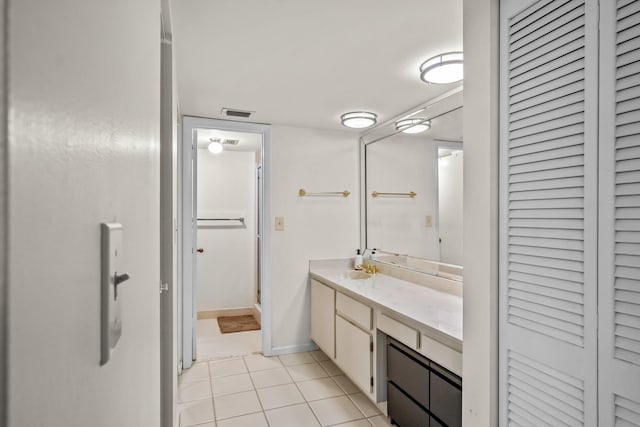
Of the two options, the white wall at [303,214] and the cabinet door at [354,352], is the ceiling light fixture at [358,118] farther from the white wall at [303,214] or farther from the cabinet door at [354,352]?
the cabinet door at [354,352]

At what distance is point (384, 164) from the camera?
3572 mm

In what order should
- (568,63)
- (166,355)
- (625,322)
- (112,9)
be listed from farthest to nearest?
(166,355) < (568,63) < (625,322) < (112,9)

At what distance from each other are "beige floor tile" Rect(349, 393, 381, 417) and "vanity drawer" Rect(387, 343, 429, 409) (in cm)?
38

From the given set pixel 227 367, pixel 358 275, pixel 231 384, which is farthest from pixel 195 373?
pixel 358 275

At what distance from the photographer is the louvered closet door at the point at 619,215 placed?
37.3 inches

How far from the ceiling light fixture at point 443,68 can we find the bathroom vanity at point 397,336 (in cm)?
139

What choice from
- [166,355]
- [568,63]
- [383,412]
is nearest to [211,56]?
[166,355]

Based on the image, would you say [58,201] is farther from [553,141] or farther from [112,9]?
[553,141]

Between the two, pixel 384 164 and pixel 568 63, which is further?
pixel 384 164

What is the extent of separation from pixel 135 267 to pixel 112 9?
35 cm

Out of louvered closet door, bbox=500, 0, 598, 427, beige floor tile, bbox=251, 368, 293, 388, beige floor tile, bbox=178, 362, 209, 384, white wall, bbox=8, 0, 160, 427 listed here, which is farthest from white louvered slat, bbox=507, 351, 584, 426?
beige floor tile, bbox=178, 362, 209, 384

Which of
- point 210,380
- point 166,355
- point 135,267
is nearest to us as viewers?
point 135,267

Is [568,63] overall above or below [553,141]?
above

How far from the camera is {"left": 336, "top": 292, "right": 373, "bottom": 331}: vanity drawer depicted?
8.38 feet
